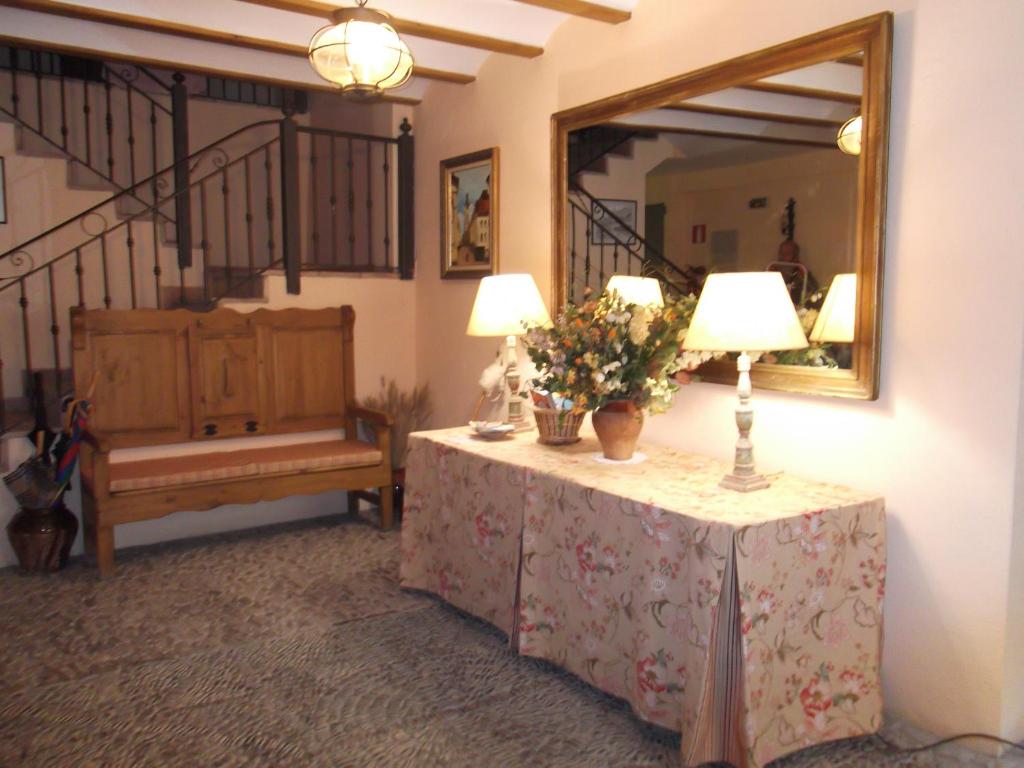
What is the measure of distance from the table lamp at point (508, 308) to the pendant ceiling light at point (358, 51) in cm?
99

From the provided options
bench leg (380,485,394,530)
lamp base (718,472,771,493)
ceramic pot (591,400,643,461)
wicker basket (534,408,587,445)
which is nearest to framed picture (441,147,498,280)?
bench leg (380,485,394,530)

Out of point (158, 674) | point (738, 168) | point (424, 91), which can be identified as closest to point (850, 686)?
point (738, 168)

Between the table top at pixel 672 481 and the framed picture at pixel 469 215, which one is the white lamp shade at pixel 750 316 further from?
the framed picture at pixel 469 215

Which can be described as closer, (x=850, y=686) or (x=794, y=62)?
(x=850, y=686)

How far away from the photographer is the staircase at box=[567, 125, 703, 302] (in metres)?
3.22

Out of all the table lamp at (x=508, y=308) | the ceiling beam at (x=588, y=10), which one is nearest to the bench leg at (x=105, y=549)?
the table lamp at (x=508, y=308)

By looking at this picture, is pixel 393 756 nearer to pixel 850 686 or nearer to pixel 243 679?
pixel 243 679

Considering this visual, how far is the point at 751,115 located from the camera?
2873 millimetres

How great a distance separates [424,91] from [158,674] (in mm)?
3465

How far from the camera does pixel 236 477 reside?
405cm

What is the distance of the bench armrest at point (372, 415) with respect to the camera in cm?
443

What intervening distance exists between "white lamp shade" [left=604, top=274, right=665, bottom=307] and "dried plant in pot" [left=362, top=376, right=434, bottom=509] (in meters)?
1.90

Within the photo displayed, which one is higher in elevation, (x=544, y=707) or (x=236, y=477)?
(x=236, y=477)

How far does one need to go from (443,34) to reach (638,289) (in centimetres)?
150
